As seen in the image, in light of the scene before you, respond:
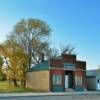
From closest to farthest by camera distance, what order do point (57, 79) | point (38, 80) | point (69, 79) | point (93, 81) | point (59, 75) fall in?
point (57, 79) → point (59, 75) → point (38, 80) → point (69, 79) → point (93, 81)

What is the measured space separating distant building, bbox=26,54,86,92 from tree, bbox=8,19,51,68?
220 inches

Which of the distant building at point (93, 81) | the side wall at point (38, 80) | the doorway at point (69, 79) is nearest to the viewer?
the side wall at point (38, 80)

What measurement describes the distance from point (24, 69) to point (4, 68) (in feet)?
16.1

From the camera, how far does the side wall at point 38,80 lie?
49031 mm

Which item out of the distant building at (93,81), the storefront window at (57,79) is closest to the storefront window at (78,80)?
the storefront window at (57,79)

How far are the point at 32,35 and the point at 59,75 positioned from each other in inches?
511

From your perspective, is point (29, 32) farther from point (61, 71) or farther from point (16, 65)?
point (61, 71)

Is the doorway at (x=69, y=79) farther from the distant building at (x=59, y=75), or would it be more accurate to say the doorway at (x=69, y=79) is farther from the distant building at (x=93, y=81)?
the distant building at (x=93, y=81)

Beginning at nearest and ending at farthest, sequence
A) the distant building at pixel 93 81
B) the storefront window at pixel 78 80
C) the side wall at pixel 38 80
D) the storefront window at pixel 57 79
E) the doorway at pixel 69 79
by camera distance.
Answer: the storefront window at pixel 57 79, the side wall at pixel 38 80, the doorway at pixel 69 79, the storefront window at pixel 78 80, the distant building at pixel 93 81

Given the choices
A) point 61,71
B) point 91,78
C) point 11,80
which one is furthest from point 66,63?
point 11,80

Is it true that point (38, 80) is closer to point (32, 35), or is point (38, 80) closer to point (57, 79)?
point (57, 79)

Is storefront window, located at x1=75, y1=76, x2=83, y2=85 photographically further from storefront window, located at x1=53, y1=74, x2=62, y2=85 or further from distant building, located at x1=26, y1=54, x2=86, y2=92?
storefront window, located at x1=53, y1=74, x2=62, y2=85

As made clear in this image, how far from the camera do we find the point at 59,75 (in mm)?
49438

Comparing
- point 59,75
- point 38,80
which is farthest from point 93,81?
point 38,80
